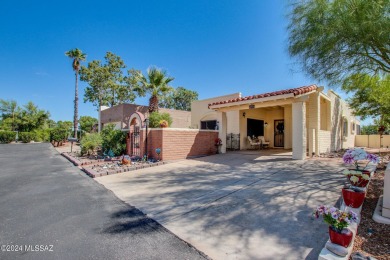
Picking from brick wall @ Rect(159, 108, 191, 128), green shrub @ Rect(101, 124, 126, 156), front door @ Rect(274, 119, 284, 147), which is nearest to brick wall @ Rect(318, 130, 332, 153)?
front door @ Rect(274, 119, 284, 147)

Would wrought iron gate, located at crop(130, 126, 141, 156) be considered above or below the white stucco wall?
below

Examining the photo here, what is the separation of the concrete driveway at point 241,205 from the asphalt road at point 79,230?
0.95 ft

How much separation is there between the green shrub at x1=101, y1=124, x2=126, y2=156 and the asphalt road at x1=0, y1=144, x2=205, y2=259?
6.42 metres

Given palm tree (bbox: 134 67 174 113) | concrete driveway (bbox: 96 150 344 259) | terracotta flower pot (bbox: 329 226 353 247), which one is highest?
palm tree (bbox: 134 67 174 113)

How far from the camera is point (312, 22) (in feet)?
18.4

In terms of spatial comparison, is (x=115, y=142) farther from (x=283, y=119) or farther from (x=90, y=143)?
(x=283, y=119)

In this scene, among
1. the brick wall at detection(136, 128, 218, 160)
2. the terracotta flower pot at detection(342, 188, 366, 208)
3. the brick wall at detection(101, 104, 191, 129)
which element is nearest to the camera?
the terracotta flower pot at detection(342, 188, 366, 208)

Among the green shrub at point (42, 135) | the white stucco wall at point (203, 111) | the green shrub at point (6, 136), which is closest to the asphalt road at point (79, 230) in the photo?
the white stucco wall at point (203, 111)

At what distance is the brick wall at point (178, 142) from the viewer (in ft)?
32.3

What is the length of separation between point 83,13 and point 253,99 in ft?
37.9

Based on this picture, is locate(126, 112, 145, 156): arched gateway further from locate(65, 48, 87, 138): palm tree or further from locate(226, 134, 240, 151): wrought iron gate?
locate(65, 48, 87, 138): palm tree

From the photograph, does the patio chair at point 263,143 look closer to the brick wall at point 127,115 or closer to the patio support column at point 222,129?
the patio support column at point 222,129

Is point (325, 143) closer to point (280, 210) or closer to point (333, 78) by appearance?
point (333, 78)

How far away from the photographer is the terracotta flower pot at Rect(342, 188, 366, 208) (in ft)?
10.8
